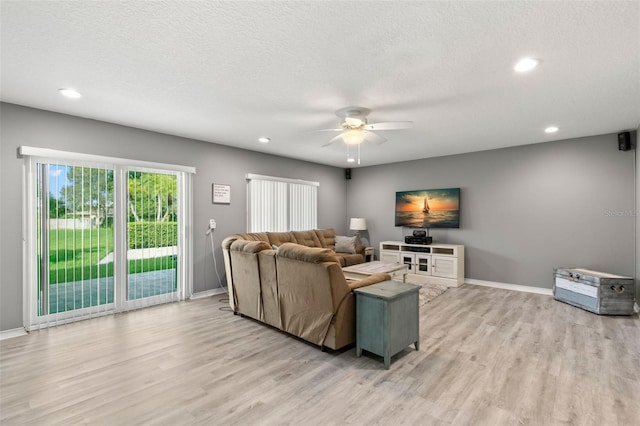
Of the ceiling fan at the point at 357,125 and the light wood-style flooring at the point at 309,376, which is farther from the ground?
the ceiling fan at the point at 357,125

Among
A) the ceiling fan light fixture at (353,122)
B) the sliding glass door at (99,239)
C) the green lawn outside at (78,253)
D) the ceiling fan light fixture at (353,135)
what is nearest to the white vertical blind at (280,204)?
the sliding glass door at (99,239)

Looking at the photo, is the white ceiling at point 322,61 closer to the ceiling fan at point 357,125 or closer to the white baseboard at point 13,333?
the ceiling fan at point 357,125

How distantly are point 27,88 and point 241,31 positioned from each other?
2434 millimetres

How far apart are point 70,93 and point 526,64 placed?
417 centimetres

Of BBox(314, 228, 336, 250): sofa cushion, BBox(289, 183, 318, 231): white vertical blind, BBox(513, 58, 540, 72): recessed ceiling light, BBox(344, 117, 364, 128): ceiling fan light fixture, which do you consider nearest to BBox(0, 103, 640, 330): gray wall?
BBox(289, 183, 318, 231): white vertical blind

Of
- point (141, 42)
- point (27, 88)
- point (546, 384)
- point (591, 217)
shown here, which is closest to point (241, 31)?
point (141, 42)

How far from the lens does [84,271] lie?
3717 millimetres

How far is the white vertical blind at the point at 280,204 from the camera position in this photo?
5.64 metres

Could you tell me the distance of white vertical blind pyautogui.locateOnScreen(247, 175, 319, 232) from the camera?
5.64 meters

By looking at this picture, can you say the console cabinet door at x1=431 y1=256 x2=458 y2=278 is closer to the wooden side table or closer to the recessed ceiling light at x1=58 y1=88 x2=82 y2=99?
the wooden side table

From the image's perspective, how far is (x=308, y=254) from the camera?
286 centimetres

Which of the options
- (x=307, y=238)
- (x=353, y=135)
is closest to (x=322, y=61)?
(x=353, y=135)

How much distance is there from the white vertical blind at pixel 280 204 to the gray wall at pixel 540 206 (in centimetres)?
233

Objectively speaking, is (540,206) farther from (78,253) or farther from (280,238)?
(78,253)
